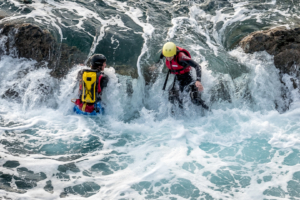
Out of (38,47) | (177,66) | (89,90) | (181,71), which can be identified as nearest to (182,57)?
(177,66)

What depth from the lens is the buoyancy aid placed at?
20.1 feet

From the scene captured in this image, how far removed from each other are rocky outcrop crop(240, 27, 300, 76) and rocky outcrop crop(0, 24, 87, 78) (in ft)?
15.3

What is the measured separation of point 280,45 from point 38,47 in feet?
21.5

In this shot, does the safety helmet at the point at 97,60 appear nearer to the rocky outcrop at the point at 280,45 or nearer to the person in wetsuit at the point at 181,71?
the person in wetsuit at the point at 181,71

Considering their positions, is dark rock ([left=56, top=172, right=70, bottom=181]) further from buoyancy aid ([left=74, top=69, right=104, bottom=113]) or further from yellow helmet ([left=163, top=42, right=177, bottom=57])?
yellow helmet ([left=163, top=42, right=177, bottom=57])

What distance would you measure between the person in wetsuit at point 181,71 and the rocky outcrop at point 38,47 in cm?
255

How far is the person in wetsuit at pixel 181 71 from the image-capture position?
20.0 ft

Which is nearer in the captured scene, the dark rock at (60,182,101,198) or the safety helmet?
the dark rock at (60,182,101,198)

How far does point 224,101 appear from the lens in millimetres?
6703

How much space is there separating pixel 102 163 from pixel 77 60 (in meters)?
3.23

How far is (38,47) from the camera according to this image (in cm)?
748

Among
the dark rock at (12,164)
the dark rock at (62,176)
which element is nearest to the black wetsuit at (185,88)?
the dark rock at (62,176)

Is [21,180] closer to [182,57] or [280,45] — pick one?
[182,57]

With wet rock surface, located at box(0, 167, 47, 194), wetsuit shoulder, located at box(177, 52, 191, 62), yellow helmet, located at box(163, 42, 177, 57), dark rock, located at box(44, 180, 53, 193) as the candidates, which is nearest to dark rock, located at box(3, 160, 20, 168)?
wet rock surface, located at box(0, 167, 47, 194)
